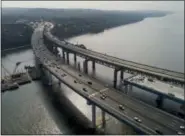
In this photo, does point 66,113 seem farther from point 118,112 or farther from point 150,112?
point 150,112

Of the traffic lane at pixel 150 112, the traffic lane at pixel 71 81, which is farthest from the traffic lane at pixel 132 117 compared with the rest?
the traffic lane at pixel 71 81

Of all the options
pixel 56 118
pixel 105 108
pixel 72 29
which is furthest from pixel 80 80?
pixel 72 29

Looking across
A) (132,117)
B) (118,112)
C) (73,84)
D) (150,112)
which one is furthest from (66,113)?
(150,112)

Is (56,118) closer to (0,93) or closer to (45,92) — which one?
(45,92)

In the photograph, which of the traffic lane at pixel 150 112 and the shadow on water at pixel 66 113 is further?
the shadow on water at pixel 66 113

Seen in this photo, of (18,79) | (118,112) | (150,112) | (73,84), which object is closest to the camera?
(150,112)

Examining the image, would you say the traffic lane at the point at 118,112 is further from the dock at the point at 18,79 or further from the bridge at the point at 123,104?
the dock at the point at 18,79
